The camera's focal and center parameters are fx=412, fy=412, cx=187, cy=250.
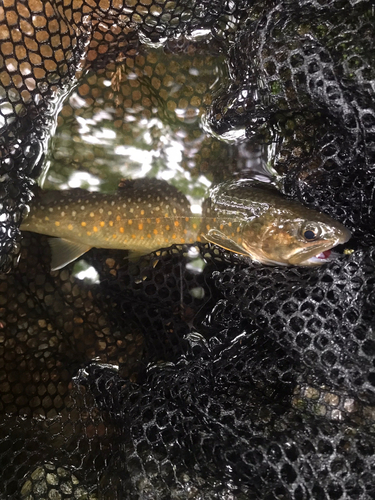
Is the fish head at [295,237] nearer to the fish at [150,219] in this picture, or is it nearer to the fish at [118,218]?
the fish at [150,219]

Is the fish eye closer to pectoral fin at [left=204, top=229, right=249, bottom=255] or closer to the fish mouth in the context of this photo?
the fish mouth

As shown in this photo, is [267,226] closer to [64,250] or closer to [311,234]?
[311,234]

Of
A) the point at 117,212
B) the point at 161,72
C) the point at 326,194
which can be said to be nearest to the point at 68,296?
the point at 117,212

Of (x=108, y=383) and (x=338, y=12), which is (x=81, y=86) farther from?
(x=108, y=383)

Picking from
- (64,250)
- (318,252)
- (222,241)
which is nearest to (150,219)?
(222,241)

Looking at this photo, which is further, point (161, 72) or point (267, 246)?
point (161, 72)

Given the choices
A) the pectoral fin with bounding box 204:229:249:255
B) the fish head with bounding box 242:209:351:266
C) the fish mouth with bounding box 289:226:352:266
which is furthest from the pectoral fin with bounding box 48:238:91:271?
the fish mouth with bounding box 289:226:352:266
